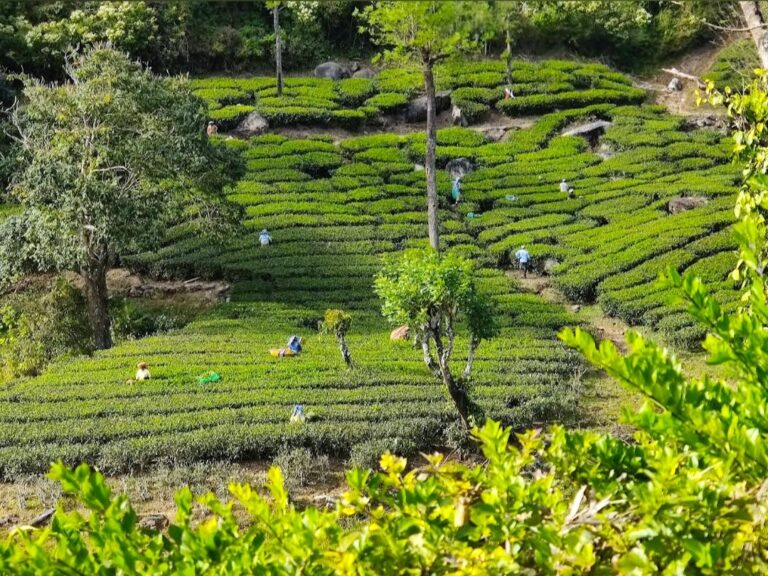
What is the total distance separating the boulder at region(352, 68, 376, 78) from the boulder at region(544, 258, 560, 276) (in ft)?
59.6

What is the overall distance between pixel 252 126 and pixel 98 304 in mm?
15566

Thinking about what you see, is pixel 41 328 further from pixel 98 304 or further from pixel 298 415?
pixel 298 415

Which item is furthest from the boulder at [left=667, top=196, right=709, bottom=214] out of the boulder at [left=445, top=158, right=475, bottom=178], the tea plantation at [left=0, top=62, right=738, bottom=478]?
the boulder at [left=445, top=158, right=475, bottom=178]

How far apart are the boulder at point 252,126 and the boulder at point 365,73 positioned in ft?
24.1

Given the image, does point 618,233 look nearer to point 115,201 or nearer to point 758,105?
point 115,201

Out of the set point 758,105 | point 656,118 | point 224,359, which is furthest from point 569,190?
point 758,105

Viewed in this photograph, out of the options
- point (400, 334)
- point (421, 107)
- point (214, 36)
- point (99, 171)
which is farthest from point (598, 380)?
point (214, 36)

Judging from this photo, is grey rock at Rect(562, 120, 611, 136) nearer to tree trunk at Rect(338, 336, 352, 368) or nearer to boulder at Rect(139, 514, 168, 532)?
tree trunk at Rect(338, 336, 352, 368)

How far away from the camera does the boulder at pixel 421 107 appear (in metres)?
32.8

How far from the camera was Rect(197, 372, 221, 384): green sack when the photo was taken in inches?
527

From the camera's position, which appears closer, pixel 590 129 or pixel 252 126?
pixel 590 129

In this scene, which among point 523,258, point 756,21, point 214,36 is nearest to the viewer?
point 756,21

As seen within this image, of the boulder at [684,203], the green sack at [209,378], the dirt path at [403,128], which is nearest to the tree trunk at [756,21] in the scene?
the green sack at [209,378]

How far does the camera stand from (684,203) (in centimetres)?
2312
